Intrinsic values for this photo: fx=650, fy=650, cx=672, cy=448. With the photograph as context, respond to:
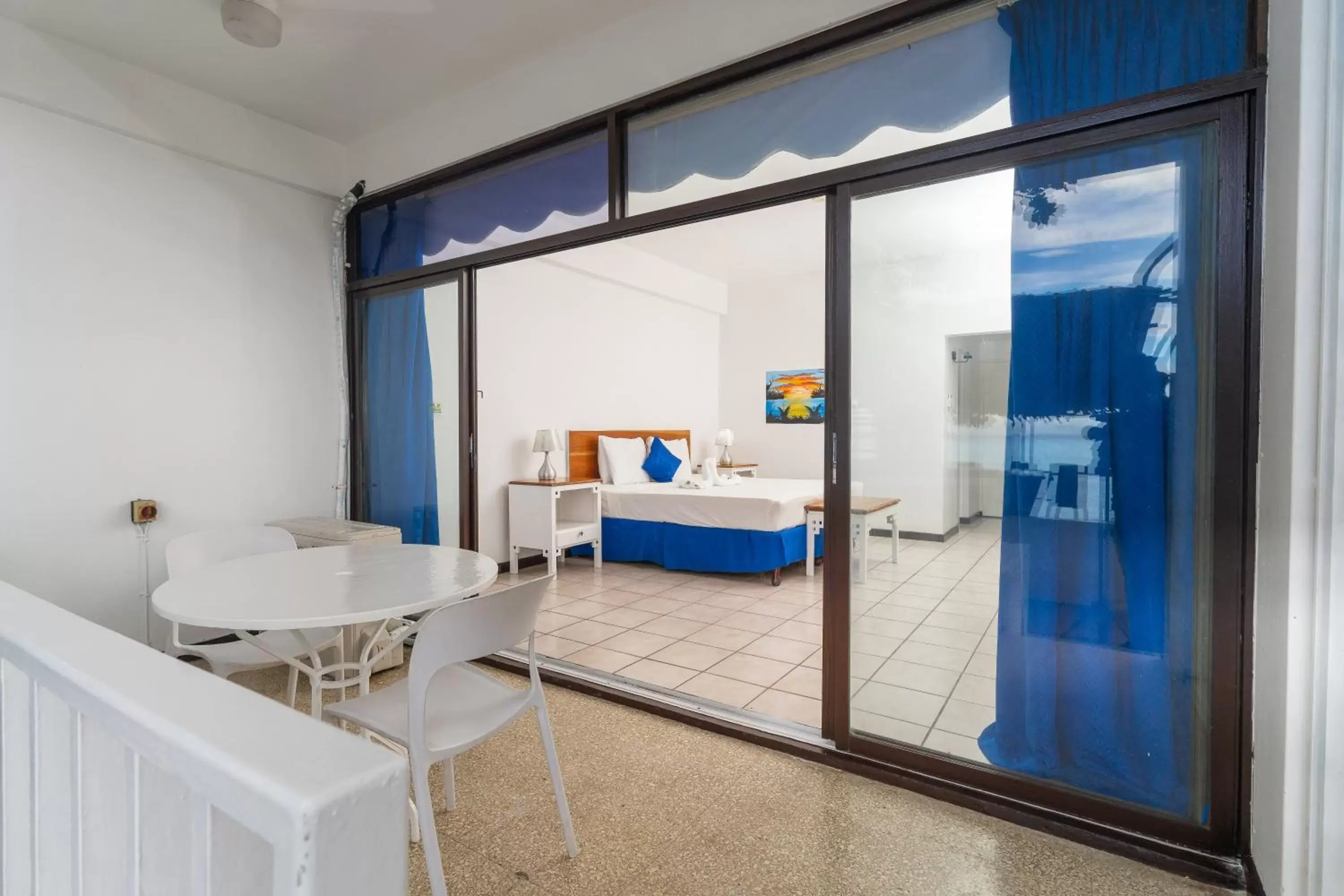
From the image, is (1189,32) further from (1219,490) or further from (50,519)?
(50,519)

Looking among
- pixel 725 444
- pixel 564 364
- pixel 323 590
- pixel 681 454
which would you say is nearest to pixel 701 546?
pixel 681 454

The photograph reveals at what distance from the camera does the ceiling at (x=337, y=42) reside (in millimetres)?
2715

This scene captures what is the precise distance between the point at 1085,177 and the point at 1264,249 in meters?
0.48

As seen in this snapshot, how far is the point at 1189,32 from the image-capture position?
5.73ft

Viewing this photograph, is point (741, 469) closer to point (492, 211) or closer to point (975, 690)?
point (492, 211)

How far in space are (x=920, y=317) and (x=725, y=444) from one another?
17.5ft

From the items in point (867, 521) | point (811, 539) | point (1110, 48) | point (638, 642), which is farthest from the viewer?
point (811, 539)

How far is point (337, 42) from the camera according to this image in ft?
9.68

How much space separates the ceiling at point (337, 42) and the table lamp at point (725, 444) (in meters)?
4.72

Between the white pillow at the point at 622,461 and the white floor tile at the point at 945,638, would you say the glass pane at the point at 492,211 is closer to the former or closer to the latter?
the white floor tile at the point at 945,638

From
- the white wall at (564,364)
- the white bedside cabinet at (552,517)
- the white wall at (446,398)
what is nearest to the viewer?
the white wall at (446,398)

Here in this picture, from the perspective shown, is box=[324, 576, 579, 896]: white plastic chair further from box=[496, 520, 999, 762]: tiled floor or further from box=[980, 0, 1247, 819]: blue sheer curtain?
box=[980, 0, 1247, 819]: blue sheer curtain

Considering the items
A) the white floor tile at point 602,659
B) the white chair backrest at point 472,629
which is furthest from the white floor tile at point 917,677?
the white floor tile at point 602,659

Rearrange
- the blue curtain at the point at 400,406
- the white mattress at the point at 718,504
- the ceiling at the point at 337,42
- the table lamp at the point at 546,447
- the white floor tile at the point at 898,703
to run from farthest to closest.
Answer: the table lamp at the point at 546,447
the white mattress at the point at 718,504
the blue curtain at the point at 400,406
the ceiling at the point at 337,42
the white floor tile at the point at 898,703
